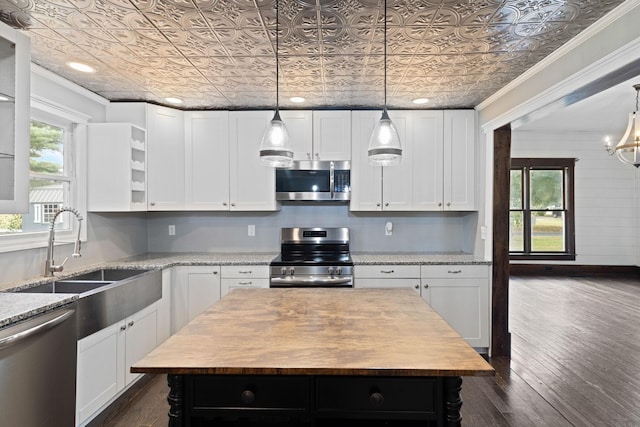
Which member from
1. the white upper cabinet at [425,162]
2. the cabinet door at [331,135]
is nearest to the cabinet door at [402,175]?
the white upper cabinet at [425,162]

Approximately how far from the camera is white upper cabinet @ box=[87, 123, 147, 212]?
3.18 m

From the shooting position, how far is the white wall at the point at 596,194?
23.6 ft

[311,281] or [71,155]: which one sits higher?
[71,155]

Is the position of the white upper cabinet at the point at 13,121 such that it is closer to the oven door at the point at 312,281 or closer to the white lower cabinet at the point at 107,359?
the white lower cabinet at the point at 107,359

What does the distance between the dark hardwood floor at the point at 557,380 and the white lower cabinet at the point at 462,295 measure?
0.34 meters

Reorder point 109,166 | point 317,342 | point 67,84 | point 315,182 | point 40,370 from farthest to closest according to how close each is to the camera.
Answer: point 315,182
point 109,166
point 67,84
point 40,370
point 317,342

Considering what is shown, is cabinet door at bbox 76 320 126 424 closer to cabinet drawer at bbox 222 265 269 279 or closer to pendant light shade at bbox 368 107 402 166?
cabinet drawer at bbox 222 265 269 279

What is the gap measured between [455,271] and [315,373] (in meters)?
2.56

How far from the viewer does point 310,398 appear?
1.26m

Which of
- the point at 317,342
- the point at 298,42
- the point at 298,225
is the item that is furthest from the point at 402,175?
the point at 317,342

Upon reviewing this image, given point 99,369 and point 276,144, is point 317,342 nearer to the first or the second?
point 276,144

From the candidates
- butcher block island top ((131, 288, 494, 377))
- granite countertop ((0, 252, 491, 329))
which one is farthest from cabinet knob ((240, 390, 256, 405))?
granite countertop ((0, 252, 491, 329))

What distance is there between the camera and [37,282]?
2354mm

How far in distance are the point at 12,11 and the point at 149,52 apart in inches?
26.6
